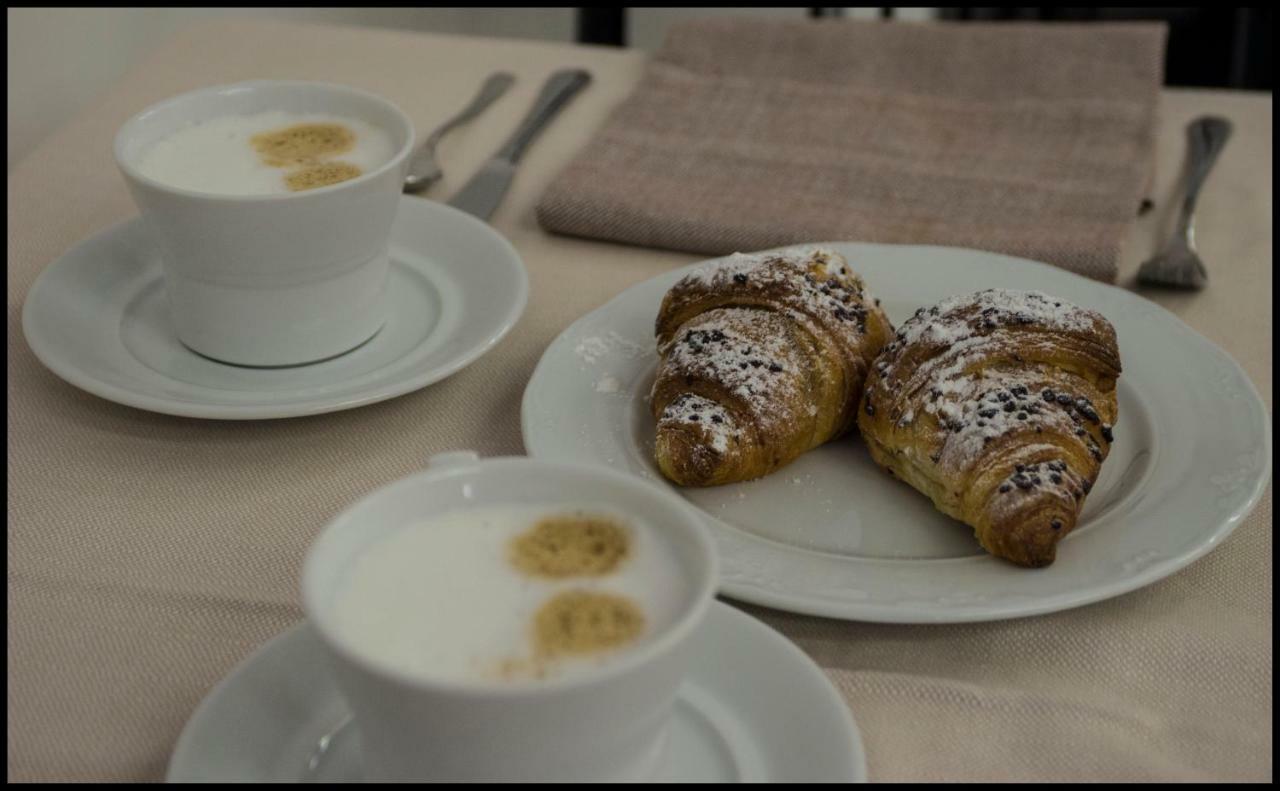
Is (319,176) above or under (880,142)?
above

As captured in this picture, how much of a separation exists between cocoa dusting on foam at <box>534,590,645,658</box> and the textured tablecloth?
21 centimetres

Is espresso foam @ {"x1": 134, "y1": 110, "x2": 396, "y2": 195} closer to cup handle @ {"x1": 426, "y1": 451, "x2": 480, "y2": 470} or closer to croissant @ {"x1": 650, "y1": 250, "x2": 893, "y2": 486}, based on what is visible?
croissant @ {"x1": 650, "y1": 250, "x2": 893, "y2": 486}

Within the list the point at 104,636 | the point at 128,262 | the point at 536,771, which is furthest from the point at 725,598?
the point at 128,262

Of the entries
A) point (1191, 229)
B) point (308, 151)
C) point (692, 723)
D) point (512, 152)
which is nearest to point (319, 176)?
point (308, 151)

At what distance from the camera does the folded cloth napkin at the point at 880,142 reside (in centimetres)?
147

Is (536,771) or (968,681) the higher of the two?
(536,771)

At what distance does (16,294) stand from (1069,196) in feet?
3.71

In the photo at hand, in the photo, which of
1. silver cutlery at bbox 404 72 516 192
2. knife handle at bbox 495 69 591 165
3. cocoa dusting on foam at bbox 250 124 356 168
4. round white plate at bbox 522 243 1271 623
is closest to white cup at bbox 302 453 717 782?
round white plate at bbox 522 243 1271 623

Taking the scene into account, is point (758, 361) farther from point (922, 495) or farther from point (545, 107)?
point (545, 107)

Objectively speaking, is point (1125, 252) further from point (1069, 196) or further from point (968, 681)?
point (968, 681)

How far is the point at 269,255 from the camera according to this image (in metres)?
1.12

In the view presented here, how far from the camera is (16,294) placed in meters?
1.35

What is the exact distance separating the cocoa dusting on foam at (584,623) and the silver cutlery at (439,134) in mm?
839

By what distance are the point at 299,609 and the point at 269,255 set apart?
1.12 ft
